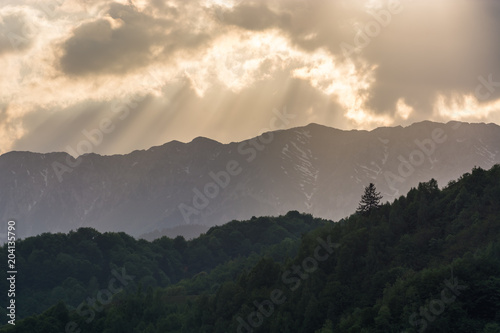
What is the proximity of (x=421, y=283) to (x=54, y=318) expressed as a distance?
377 ft

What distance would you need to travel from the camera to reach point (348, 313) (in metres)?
155

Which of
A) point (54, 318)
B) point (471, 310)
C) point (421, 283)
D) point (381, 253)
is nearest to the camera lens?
point (471, 310)

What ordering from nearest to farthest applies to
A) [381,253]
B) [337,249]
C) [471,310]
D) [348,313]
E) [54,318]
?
[471,310], [348,313], [381,253], [337,249], [54,318]

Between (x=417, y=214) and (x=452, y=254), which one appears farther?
(x=417, y=214)

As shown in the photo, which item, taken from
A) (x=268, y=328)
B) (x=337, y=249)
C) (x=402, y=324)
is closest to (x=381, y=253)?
(x=337, y=249)

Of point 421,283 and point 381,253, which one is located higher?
point 381,253

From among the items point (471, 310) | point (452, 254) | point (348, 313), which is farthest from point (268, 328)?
point (471, 310)

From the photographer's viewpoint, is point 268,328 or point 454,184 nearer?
point 268,328

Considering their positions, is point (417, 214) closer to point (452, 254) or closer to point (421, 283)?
point (452, 254)

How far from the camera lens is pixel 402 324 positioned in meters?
125

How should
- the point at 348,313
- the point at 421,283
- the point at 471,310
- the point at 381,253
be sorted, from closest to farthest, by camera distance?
the point at 471,310 < the point at 421,283 < the point at 348,313 < the point at 381,253

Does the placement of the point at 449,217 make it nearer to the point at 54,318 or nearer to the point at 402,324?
the point at 402,324

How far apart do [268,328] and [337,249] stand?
98.3 ft

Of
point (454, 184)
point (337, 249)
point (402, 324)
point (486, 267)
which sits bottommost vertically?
point (402, 324)
